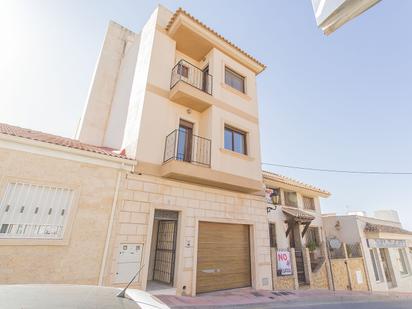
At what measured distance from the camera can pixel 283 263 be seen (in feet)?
32.4

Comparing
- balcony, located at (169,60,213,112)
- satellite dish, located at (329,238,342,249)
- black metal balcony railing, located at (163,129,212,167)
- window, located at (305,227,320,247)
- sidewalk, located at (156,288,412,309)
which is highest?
balcony, located at (169,60,213,112)

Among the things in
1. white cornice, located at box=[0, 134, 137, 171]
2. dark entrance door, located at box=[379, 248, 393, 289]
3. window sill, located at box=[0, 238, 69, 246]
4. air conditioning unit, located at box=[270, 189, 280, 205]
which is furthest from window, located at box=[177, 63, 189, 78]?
dark entrance door, located at box=[379, 248, 393, 289]

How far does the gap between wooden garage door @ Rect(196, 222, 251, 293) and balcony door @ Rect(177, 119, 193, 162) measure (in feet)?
8.50

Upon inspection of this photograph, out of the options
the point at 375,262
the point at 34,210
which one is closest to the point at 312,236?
the point at 375,262

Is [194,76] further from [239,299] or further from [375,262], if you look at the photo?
[375,262]

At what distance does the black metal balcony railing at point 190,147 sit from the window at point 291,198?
7580 mm

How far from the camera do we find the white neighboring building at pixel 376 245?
15.5 metres

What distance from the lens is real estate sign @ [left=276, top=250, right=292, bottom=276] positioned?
9.65 metres

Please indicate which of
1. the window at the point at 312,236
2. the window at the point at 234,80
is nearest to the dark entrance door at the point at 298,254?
the window at the point at 312,236

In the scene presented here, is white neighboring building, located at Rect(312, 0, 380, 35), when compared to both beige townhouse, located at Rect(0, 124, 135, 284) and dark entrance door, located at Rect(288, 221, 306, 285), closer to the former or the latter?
beige townhouse, located at Rect(0, 124, 135, 284)

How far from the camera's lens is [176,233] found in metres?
7.25

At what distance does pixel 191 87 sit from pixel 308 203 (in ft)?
38.8

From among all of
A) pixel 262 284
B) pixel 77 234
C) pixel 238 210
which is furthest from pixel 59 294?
pixel 262 284

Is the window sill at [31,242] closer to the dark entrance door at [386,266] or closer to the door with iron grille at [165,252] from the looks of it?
the door with iron grille at [165,252]
